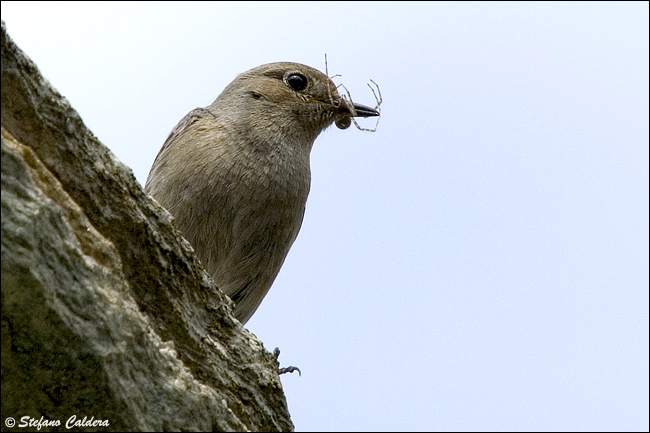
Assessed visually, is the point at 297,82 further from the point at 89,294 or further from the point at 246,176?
the point at 89,294

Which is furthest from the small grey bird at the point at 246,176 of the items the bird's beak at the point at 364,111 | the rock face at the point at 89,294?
the rock face at the point at 89,294

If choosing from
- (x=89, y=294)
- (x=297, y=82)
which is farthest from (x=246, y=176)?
(x=89, y=294)

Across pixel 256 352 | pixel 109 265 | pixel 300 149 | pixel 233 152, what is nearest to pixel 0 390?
pixel 109 265

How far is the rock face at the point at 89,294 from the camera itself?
3.60 meters

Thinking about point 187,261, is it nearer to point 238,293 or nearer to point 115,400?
point 115,400

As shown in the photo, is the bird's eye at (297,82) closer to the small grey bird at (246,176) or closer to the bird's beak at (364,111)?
the small grey bird at (246,176)

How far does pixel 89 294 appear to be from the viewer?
380 cm

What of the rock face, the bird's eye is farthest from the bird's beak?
the rock face

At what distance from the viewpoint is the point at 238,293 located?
7.54m

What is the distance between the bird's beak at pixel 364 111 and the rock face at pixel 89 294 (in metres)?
3.65

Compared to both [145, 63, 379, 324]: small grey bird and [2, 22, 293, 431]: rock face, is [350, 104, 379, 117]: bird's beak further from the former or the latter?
[2, 22, 293, 431]: rock face

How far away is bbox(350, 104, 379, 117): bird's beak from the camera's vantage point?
810 centimetres

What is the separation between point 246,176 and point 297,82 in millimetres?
1495

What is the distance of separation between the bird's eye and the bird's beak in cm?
50
